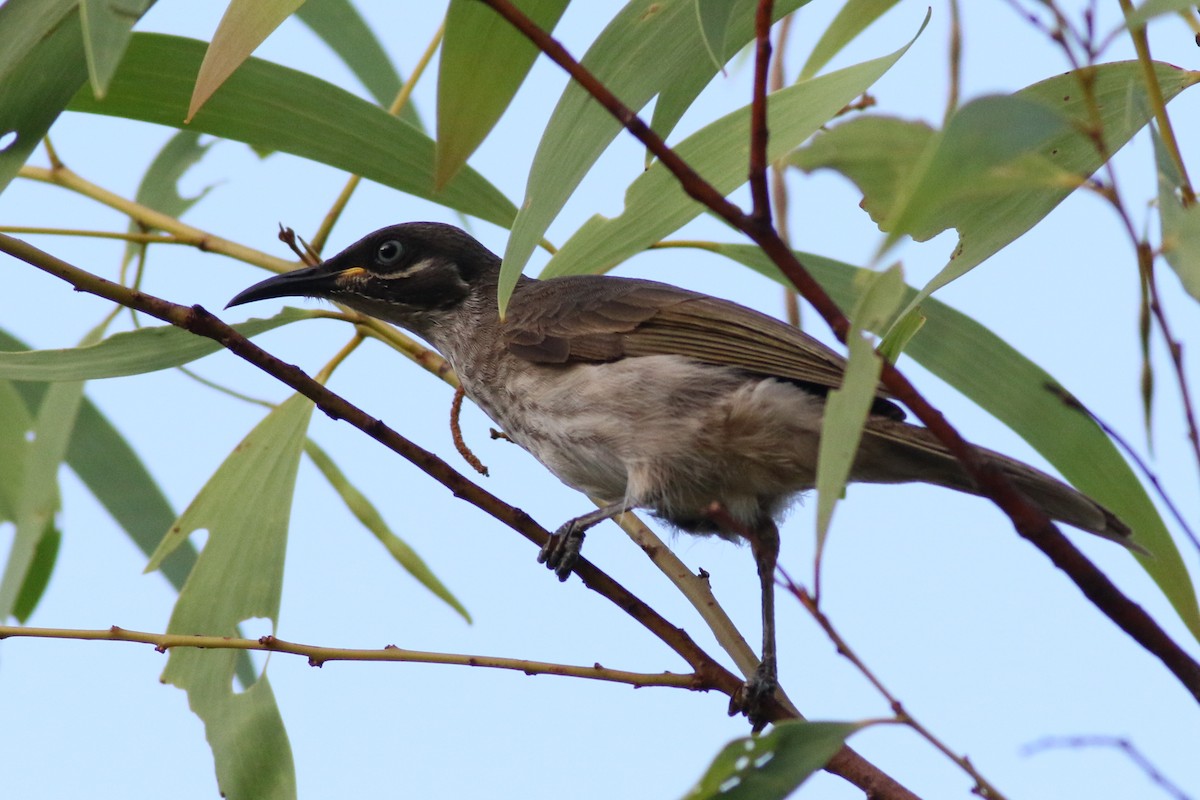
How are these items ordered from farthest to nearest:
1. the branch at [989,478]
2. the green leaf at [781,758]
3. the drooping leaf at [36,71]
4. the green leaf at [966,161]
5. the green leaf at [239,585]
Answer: the green leaf at [239,585] < the drooping leaf at [36,71] < the green leaf at [781,758] < the branch at [989,478] < the green leaf at [966,161]

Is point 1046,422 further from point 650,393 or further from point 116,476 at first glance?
point 116,476

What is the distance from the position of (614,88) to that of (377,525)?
2.03 metres

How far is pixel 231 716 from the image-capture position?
351 cm

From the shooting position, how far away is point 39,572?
15.0ft

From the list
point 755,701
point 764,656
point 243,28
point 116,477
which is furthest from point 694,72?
point 116,477

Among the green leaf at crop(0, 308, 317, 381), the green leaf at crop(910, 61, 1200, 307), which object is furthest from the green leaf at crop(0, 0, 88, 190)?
the green leaf at crop(910, 61, 1200, 307)

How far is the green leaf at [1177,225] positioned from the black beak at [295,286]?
2727mm

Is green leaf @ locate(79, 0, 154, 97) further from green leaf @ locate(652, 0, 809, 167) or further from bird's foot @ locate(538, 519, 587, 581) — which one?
bird's foot @ locate(538, 519, 587, 581)

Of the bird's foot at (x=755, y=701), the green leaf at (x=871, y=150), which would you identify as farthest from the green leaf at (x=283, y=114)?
the green leaf at (x=871, y=150)

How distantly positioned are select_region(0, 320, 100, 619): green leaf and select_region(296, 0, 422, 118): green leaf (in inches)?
51.2

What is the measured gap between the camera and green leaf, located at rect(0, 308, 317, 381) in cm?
314

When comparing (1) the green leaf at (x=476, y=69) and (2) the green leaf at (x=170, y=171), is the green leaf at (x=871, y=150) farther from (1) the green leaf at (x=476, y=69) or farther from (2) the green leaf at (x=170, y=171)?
(2) the green leaf at (x=170, y=171)

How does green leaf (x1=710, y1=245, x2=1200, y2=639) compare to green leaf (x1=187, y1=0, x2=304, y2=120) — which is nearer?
green leaf (x1=187, y1=0, x2=304, y2=120)

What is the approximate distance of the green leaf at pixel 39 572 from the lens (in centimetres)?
445
